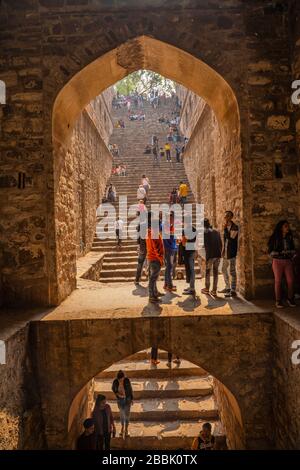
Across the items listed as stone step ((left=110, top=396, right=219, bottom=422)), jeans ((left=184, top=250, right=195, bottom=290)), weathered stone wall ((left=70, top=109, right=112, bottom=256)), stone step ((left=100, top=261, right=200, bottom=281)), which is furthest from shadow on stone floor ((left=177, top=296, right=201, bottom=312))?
weathered stone wall ((left=70, top=109, right=112, bottom=256))

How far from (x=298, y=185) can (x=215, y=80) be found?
252 centimetres

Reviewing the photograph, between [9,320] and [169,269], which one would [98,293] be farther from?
[9,320]

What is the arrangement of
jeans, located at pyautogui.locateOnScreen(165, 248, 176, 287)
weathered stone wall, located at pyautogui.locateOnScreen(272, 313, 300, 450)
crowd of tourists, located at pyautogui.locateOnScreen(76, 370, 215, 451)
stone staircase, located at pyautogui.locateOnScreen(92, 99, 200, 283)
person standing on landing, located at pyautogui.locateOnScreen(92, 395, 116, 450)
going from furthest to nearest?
stone staircase, located at pyautogui.locateOnScreen(92, 99, 200, 283) → jeans, located at pyautogui.locateOnScreen(165, 248, 176, 287) → person standing on landing, located at pyautogui.locateOnScreen(92, 395, 116, 450) → crowd of tourists, located at pyautogui.locateOnScreen(76, 370, 215, 451) → weathered stone wall, located at pyautogui.locateOnScreen(272, 313, 300, 450)

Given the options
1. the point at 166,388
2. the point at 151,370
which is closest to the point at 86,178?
the point at 151,370

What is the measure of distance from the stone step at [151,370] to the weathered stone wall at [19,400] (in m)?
3.54

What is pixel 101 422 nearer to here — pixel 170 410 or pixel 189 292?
pixel 170 410

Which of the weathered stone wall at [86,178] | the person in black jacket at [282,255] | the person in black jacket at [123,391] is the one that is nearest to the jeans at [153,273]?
the person in black jacket at [123,391]

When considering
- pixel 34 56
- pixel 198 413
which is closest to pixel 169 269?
pixel 198 413

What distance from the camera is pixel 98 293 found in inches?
287

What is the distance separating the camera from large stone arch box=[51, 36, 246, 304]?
635 centimetres

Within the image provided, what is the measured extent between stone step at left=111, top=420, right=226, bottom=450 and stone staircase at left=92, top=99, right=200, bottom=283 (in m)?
4.37

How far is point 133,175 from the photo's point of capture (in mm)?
20109

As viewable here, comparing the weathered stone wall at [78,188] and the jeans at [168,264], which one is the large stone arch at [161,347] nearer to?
the weathered stone wall at [78,188]

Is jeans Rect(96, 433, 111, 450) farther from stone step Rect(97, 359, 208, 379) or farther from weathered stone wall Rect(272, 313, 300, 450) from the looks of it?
weathered stone wall Rect(272, 313, 300, 450)
